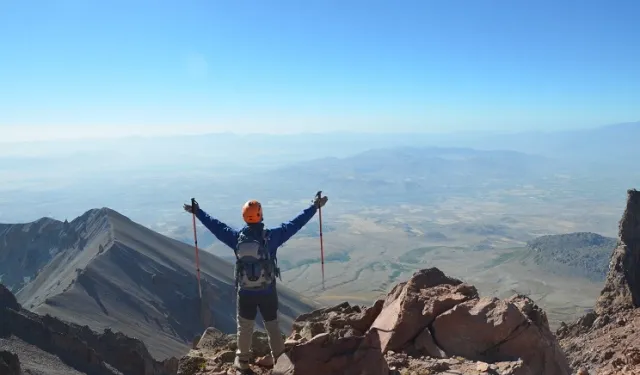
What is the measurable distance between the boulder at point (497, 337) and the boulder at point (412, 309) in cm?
45

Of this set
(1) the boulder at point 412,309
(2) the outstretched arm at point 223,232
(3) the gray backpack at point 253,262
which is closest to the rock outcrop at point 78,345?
(1) the boulder at point 412,309

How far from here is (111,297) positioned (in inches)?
3031

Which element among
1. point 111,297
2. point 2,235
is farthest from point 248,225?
point 2,235

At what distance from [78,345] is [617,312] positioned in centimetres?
4274

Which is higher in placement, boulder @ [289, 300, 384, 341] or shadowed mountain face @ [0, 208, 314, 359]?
boulder @ [289, 300, 384, 341]

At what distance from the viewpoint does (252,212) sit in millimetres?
11117

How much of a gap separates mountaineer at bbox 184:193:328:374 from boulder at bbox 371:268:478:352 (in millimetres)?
2446

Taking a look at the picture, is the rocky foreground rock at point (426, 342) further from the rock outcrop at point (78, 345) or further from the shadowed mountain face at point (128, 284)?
the shadowed mountain face at point (128, 284)

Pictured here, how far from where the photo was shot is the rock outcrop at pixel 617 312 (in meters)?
23.0

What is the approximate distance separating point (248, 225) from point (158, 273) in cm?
8954

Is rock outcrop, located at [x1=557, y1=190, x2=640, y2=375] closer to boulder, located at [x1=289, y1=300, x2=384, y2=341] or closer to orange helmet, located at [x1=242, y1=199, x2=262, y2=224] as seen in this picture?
boulder, located at [x1=289, y1=300, x2=384, y2=341]

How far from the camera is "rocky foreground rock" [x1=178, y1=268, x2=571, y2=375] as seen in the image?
33.0 feet

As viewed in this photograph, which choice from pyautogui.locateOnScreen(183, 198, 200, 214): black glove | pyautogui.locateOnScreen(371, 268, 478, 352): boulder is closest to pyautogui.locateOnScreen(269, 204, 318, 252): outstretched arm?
pyautogui.locateOnScreen(183, 198, 200, 214): black glove

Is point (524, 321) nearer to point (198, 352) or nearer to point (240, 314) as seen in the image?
point (240, 314)
